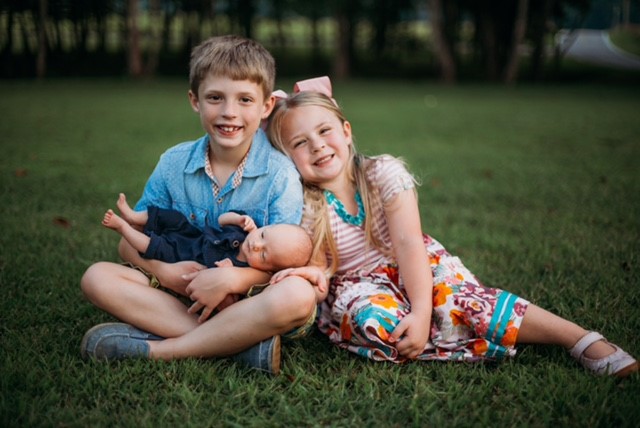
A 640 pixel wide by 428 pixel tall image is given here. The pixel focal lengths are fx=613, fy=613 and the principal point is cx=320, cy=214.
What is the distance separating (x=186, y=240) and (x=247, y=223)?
324 mm

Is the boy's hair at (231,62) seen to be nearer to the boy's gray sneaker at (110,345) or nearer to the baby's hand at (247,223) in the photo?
the baby's hand at (247,223)

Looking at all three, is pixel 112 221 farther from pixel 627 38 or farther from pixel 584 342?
pixel 627 38

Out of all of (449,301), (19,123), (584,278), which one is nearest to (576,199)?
(584,278)

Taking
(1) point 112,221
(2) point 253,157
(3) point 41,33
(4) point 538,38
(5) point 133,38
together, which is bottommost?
(4) point 538,38

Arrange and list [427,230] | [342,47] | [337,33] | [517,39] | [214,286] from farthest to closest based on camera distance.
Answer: [342,47] < [337,33] < [517,39] < [427,230] < [214,286]

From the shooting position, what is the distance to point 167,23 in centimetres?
2645

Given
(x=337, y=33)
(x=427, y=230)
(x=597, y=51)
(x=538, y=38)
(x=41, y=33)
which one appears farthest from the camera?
(x=597, y=51)

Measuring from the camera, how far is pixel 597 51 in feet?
112

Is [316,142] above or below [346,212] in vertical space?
above

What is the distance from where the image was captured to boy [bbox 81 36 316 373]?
2.26 meters

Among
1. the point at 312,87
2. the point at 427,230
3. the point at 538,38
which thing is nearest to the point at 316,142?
the point at 312,87

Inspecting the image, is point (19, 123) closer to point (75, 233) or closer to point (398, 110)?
point (75, 233)

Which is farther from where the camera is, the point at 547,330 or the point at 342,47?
the point at 342,47

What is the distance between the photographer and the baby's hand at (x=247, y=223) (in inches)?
94.7
